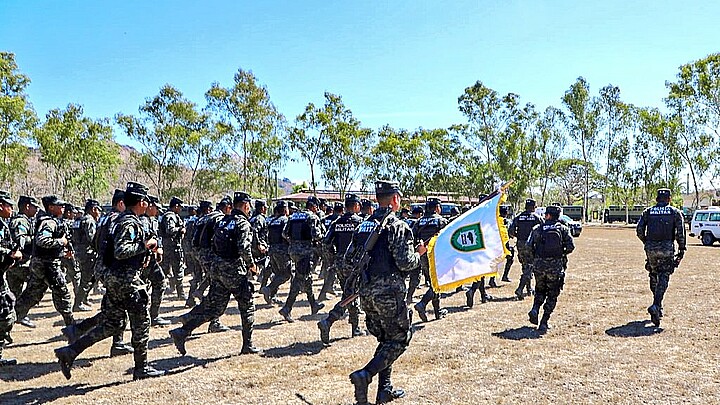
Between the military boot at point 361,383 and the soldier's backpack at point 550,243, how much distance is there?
4.36 meters

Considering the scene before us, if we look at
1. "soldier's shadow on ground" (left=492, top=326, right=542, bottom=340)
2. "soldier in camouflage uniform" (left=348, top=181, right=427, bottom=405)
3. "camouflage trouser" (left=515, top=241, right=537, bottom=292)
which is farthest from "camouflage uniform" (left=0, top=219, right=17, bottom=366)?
"camouflage trouser" (left=515, top=241, right=537, bottom=292)

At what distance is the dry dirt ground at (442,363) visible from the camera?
19.1 feet

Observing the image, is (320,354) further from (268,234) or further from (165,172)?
(165,172)

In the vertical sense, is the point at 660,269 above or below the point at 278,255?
below

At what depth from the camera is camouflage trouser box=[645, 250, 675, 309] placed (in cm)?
885

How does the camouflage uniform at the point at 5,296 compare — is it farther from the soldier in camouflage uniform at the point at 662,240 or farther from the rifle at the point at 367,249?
the soldier in camouflage uniform at the point at 662,240

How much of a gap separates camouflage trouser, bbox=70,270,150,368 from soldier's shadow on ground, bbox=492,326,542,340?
16.1 feet

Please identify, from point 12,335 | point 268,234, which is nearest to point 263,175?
point 268,234

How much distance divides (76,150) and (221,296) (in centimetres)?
2684

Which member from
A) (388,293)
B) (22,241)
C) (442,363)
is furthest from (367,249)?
(22,241)

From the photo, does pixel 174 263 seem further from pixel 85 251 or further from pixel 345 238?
pixel 345 238

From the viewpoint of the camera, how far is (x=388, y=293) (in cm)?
547

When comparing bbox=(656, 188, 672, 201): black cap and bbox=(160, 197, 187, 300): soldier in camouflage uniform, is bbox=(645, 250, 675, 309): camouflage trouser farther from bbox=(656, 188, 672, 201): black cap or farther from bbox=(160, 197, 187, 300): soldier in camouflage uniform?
bbox=(160, 197, 187, 300): soldier in camouflage uniform

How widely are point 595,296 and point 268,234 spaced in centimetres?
675
